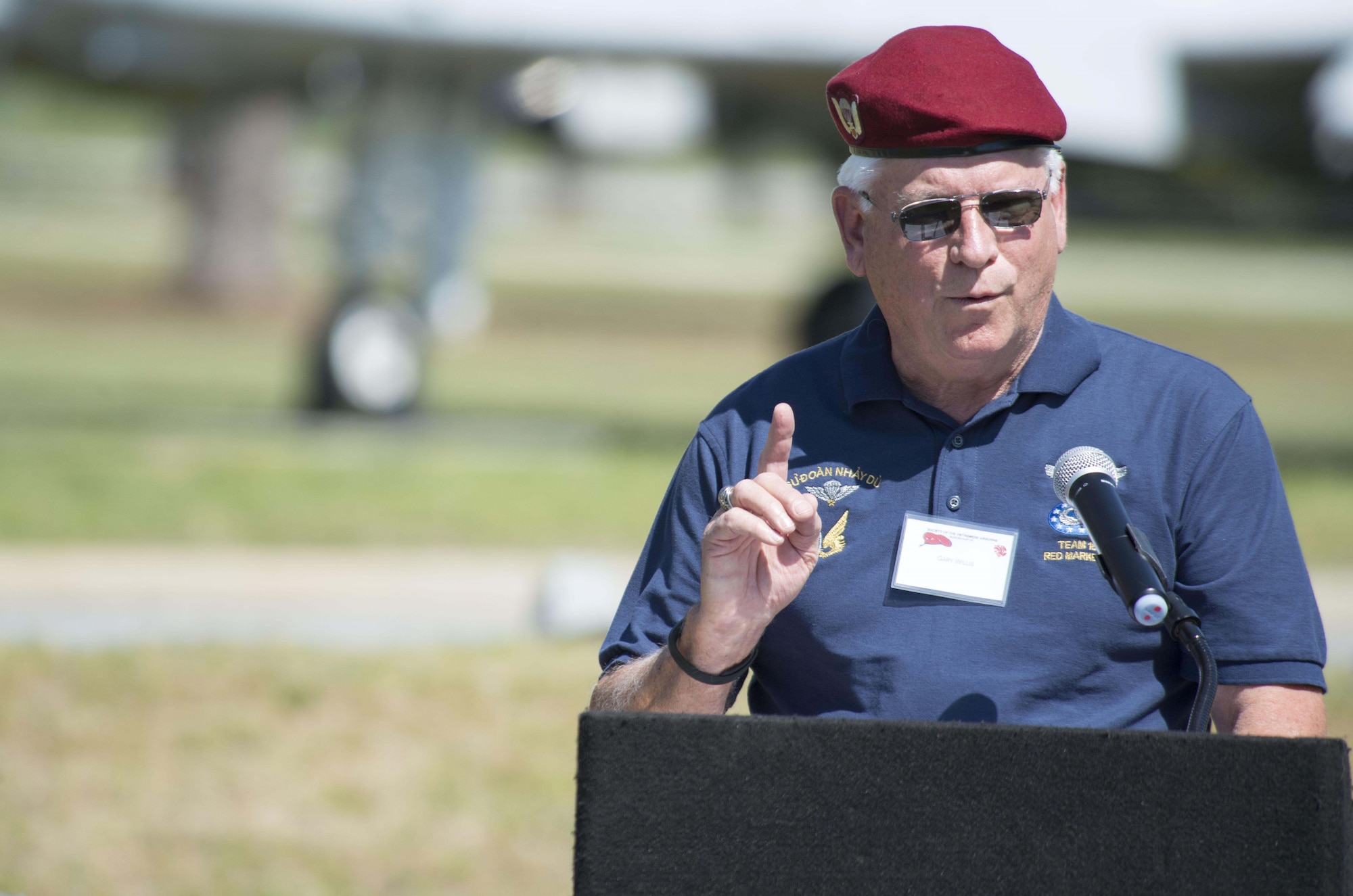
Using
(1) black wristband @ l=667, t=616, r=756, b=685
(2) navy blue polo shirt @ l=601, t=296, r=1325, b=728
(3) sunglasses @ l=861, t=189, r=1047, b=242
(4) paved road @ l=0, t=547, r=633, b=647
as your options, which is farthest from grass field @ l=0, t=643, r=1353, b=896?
(3) sunglasses @ l=861, t=189, r=1047, b=242

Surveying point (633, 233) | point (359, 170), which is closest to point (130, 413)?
point (359, 170)

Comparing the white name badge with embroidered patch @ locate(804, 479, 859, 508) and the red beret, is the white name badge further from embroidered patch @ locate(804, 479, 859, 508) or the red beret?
the red beret

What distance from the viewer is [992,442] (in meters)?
2.35

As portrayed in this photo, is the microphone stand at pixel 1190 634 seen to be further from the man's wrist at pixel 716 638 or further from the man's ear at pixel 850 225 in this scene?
the man's ear at pixel 850 225

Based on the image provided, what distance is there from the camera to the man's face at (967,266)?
7.50ft

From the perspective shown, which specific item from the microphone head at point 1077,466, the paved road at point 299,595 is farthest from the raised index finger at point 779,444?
the paved road at point 299,595

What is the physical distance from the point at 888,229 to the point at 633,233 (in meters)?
47.2

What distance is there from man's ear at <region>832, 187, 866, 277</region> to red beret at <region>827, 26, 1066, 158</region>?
137mm

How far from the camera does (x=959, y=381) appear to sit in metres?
2.40

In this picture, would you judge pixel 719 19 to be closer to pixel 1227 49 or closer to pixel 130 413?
pixel 1227 49

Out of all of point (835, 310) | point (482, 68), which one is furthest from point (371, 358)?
point (835, 310)

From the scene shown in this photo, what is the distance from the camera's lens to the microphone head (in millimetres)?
2014

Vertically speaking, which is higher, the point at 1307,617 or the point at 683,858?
the point at 1307,617

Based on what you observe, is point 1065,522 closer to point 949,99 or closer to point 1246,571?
point 1246,571
